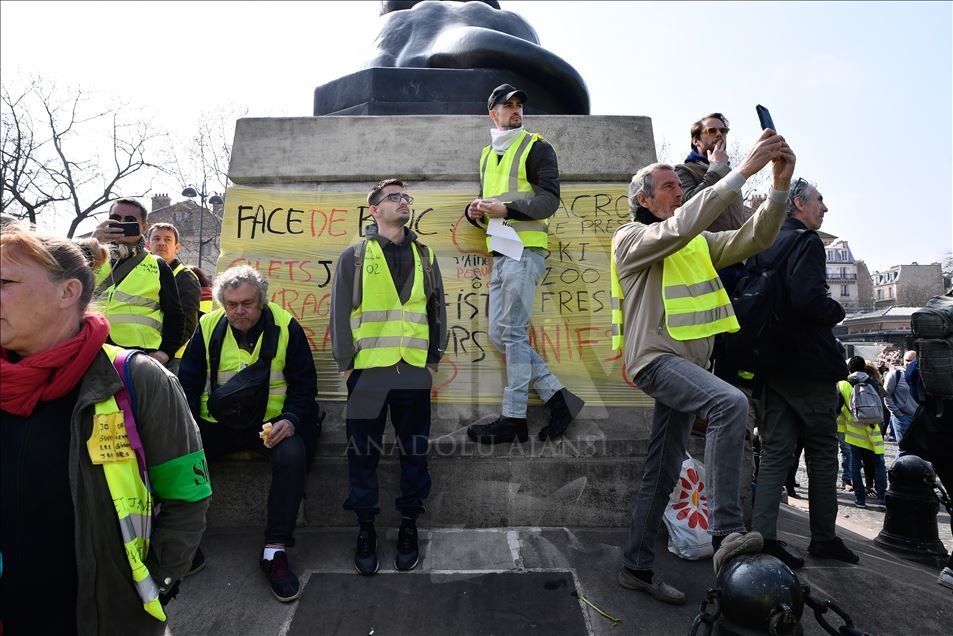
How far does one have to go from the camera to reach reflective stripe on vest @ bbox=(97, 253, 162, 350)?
11.5ft

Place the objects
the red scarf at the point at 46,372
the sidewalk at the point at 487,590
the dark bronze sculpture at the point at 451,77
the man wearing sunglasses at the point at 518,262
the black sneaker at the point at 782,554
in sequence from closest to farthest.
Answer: the red scarf at the point at 46,372
the sidewalk at the point at 487,590
the black sneaker at the point at 782,554
the man wearing sunglasses at the point at 518,262
the dark bronze sculpture at the point at 451,77

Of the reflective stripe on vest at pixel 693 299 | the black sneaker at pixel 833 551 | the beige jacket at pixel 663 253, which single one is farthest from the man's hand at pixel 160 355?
the black sneaker at pixel 833 551

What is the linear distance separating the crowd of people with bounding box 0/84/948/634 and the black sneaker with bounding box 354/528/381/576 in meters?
0.02

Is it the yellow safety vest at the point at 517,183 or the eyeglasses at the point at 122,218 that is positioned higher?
the yellow safety vest at the point at 517,183

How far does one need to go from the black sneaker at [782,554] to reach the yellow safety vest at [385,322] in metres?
2.21

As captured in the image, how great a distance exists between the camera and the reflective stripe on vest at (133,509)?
1.51 m

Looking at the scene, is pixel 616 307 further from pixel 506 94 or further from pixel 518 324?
pixel 506 94

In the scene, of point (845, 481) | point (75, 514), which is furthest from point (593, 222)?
point (845, 481)

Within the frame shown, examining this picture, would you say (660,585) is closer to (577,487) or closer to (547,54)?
(577,487)

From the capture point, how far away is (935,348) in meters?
3.42

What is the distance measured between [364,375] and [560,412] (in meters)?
1.29

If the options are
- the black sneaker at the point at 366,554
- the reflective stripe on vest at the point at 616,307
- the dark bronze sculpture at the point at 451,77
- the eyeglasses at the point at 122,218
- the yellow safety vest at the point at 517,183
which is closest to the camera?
the black sneaker at the point at 366,554

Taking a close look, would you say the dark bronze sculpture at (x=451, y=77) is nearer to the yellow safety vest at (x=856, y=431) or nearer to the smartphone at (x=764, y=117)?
the smartphone at (x=764, y=117)

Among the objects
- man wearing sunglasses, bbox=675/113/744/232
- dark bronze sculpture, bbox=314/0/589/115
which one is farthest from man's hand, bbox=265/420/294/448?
dark bronze sculpture, bbox=314/0/589/115
